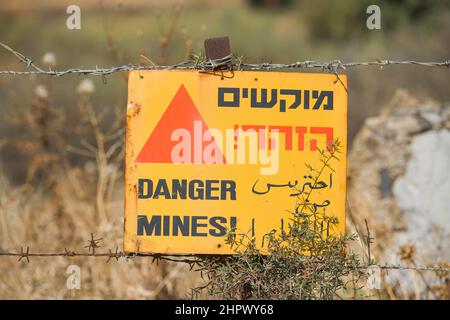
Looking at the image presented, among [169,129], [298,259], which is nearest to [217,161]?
[169,129]

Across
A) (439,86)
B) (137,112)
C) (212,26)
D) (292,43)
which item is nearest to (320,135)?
(137,112)

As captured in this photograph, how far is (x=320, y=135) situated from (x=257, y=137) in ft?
0.94

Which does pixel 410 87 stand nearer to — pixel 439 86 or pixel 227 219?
pixel 439 86

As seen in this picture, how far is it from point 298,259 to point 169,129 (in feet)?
2.67

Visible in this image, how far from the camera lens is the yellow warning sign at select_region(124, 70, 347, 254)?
3.30 meters

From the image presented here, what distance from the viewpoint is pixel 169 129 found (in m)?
3.32

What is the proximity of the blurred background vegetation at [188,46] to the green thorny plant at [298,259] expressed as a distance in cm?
79

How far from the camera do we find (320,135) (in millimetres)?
3344

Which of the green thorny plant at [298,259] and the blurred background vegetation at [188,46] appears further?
the blurred background vegetation at [188,46]

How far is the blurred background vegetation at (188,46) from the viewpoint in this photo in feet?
18.3

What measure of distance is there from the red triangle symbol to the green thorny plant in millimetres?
417

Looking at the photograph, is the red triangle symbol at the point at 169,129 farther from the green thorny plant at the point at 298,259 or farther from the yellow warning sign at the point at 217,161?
the green thorny plant at the point at 298,259

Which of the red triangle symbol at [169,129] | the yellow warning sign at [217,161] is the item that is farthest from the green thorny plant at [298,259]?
the red triangle symbol at [169,129]

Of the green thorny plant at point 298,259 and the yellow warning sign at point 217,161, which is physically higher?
the yellow warning sign at point 217,161
